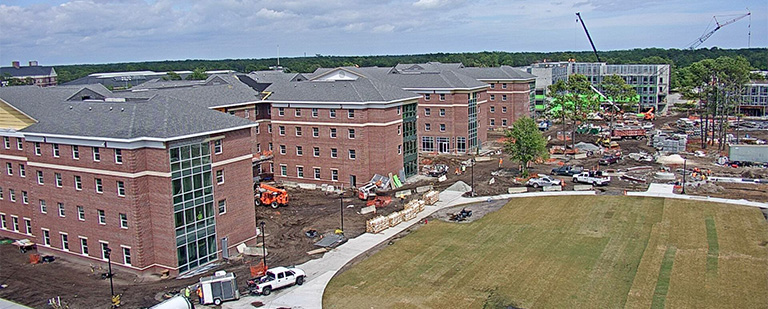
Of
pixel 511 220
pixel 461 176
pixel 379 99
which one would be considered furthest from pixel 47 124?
pixel 461 176

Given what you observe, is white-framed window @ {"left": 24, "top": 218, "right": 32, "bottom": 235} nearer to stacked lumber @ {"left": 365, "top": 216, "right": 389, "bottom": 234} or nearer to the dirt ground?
the dirt ground

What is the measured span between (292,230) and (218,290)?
652 inches

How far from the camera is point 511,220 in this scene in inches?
2122

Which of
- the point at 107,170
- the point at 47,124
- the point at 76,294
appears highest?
the point at 47,124

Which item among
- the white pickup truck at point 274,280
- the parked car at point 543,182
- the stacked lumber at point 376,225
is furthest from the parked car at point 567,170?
the white pickup truck at point 274,280

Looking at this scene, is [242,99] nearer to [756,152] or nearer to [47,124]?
[47,124]

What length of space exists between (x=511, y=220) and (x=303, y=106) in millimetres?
28493

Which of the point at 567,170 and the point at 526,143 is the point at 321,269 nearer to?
the point at 526,143

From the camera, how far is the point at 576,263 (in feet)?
137

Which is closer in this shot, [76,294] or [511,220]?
[76,294]

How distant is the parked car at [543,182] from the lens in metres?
66.4

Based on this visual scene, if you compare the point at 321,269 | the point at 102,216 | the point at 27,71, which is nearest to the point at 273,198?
the point at 102,216

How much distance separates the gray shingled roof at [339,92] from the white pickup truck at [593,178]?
21.3 m

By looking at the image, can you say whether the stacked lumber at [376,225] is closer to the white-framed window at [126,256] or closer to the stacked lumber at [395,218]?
the stacked lumber at [395,218]
